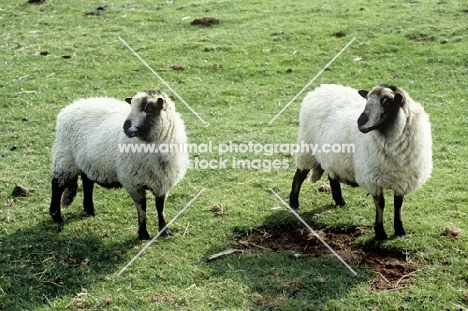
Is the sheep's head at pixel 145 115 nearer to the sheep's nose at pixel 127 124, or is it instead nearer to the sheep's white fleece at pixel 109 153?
the sheep's nose at pixel 127 124

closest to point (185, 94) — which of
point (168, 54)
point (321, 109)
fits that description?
point (168, 54)

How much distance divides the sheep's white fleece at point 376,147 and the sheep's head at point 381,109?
0.31 feet

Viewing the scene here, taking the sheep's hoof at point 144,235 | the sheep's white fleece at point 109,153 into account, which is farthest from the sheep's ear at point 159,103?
the sheep's hoof at point 144,235

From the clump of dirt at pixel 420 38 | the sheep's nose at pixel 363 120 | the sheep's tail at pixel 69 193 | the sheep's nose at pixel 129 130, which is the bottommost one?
the sheep's tail at pixel 69 193

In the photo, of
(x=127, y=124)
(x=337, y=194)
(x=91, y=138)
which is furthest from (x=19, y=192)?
(x=337, y=194)

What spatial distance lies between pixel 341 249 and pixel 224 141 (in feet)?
14.2

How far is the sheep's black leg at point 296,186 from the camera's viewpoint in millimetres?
8641

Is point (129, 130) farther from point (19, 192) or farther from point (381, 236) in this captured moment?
point (381, 236)

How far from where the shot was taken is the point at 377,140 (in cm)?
721

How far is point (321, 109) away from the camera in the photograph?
832 centimetres

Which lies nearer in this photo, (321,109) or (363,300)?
(363,300)

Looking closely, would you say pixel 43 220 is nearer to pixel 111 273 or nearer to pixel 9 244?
pixel 9 244

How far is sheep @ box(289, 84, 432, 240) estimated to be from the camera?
22.9 ft

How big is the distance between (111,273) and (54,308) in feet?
2.75
